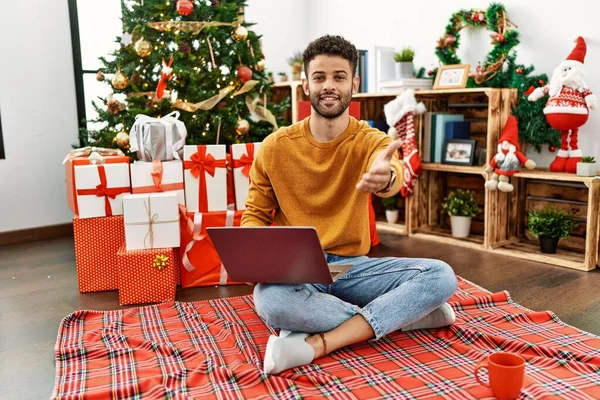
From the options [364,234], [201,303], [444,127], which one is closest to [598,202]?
[444,127]

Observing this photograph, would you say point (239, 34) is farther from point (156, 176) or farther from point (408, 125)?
point (408, 125)

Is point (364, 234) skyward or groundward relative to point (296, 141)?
groundward

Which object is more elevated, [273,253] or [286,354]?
[273,253]

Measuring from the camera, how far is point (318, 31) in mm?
4480

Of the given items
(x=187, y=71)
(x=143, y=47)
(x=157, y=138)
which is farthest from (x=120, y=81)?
(x=157, y=138)

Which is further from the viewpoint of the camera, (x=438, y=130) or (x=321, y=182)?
(x=438, y=130)

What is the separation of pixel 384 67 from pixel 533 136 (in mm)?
1047

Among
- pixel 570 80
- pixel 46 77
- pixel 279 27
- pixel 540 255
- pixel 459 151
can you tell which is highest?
pixel 279 27

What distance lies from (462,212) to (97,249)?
2.01 m

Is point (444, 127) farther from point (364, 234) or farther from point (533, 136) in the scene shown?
point (364, 234)

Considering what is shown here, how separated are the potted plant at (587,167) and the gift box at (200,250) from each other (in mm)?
1638

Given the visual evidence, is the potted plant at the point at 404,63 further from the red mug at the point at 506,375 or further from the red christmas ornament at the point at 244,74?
the red mug at the point at 506,375

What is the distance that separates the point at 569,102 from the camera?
110 inches

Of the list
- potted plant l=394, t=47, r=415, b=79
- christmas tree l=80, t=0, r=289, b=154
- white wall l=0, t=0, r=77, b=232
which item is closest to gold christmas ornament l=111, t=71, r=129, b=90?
christmas tree l=80, t=0, r=289, b=154
